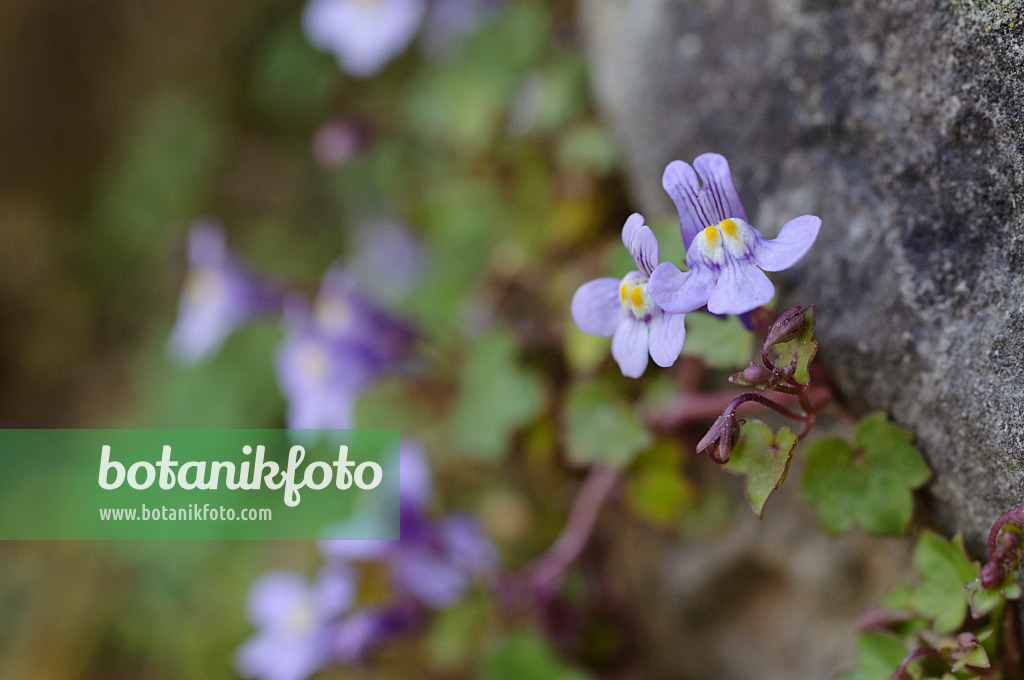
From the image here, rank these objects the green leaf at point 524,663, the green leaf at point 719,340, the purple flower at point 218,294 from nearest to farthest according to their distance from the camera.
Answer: the green leaf at point 719,340 < the green leaf at point 524,663 < the purple flower at point 218,294

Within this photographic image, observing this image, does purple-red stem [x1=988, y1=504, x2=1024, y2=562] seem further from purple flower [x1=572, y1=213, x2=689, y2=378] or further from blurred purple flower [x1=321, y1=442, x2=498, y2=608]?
blurred purple flower [x1=321, y1=442, x2=498, y2=608]

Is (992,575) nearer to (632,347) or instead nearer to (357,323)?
(632,347)

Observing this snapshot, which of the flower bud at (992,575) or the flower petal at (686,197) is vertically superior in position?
the flower petal at (686,197)

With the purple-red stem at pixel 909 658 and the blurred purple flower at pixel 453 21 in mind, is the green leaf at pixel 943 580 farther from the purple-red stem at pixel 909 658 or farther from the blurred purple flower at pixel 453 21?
the blurred purple flower at pixel 453 21

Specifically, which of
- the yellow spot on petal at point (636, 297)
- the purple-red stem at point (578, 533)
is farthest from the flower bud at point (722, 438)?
the purple-red stem at point (578, 533)

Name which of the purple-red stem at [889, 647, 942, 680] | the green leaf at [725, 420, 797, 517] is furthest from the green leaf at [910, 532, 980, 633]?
the green leaf at [725, 420, 797, 517]

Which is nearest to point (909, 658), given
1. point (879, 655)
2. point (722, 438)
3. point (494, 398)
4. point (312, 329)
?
point (879, 655)
